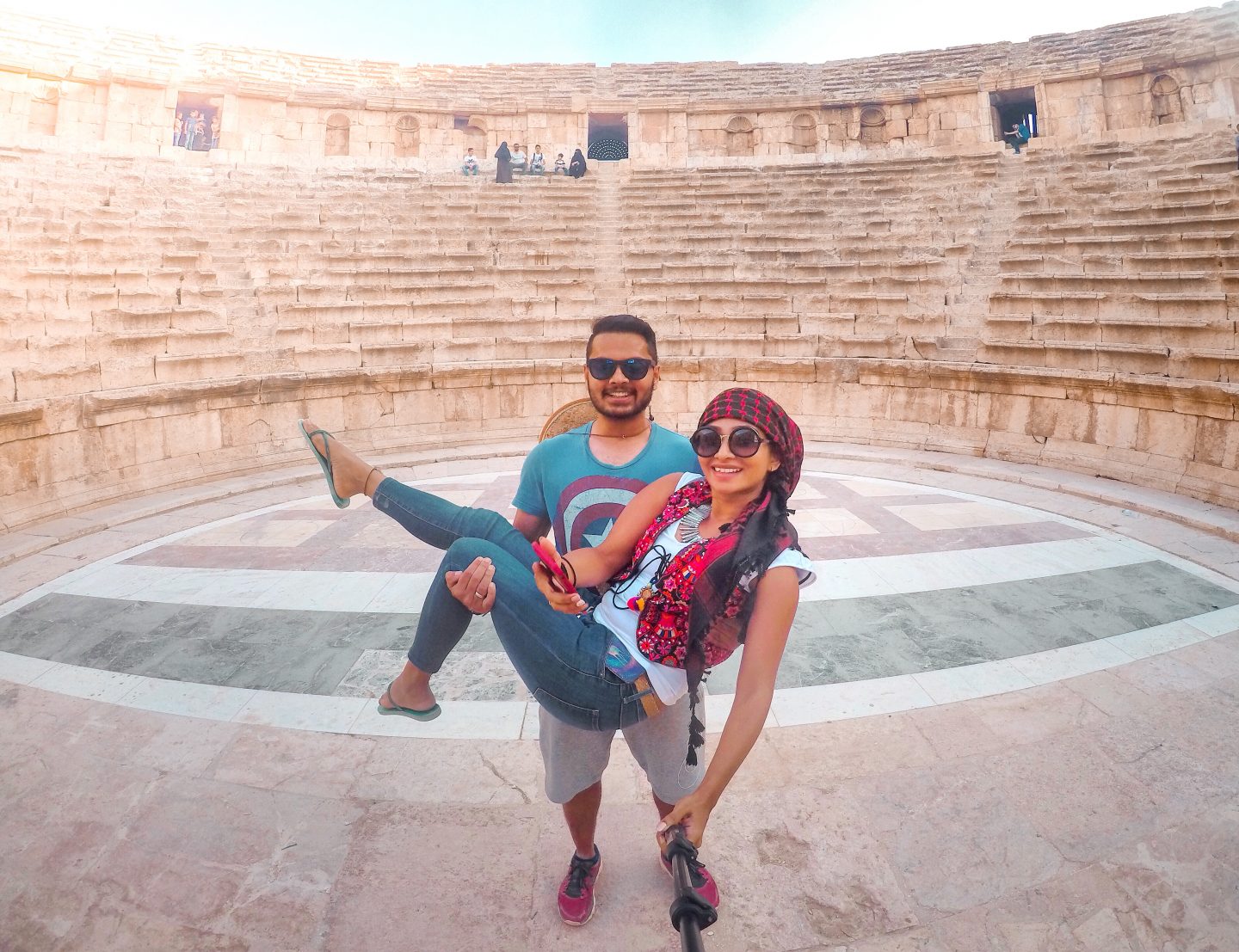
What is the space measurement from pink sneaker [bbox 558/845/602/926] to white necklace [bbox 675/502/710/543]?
121 cm

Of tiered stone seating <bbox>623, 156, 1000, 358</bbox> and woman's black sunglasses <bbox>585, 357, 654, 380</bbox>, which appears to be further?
Answer: tiered stone seating <bbox>623, 156, 1000, 358</bbox>

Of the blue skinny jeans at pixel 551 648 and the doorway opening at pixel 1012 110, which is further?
the doorway opening at pixel 1012 110

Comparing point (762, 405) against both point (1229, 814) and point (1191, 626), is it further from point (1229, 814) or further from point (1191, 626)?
point (1191, 626)

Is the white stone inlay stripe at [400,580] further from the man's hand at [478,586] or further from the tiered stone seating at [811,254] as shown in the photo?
the tiered stone seating at [811,254]

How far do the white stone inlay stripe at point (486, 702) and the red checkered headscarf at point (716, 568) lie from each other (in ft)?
5.14

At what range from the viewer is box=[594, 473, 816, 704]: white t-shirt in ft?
A: 5.65

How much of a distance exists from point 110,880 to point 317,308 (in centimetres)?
1033

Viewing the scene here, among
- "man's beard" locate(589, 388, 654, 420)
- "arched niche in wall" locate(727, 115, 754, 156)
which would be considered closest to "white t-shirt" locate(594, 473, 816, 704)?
"man's beard" locate(589, 388, 654, 420)

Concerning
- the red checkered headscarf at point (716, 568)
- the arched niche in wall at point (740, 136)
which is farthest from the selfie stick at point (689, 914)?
the arched niche in wall at point (740, 136)

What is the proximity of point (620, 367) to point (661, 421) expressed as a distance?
8.61m

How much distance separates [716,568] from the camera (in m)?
1.64

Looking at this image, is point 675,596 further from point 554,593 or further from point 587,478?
point 587,478

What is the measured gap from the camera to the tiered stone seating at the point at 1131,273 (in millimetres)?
8352

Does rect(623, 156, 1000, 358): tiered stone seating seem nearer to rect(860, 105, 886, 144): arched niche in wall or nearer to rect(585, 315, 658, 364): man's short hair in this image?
rect(860, 105, 886, 144): arched niche in wall
